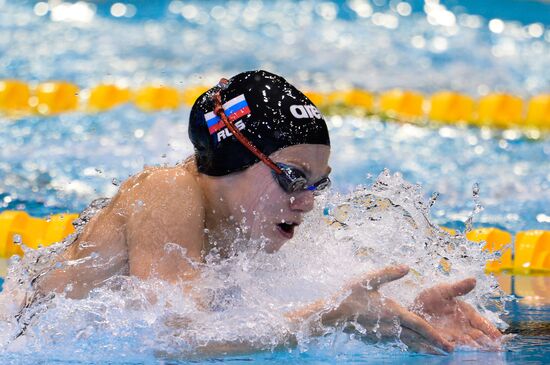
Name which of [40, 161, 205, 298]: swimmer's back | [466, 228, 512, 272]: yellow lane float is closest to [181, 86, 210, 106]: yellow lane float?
[466, 228, 512, 272]: yellow lane float

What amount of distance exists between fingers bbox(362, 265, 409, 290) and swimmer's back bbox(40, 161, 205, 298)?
1.48ft

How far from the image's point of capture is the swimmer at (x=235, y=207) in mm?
2219

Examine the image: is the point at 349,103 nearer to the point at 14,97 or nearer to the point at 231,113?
the point at 14,97

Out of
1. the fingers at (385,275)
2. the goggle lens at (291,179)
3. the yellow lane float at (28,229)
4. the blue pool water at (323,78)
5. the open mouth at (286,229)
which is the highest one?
the goggle lens at (291,179)

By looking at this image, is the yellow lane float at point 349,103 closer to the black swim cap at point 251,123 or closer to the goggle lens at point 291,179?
the black swim cap at point 251,123

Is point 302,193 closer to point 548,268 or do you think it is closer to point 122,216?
point 122,216

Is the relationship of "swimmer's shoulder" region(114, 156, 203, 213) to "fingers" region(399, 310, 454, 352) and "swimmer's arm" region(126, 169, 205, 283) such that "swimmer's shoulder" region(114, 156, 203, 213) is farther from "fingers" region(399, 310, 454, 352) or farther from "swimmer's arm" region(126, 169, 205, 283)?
"fingers" region(399, 310, 454, 352)

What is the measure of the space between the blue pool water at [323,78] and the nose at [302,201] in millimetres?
354

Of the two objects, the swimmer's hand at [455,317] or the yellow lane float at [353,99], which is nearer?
the swimmer's hand at [455,317]

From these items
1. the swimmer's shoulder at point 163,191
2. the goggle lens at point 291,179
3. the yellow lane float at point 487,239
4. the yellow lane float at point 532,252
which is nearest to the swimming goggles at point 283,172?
the goggle lens at point 291,179

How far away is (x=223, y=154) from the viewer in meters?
2.34

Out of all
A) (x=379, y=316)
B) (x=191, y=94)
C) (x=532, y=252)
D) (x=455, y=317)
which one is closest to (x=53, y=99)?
(x=191, y=94)

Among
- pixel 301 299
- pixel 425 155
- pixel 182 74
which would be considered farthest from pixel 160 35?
pixel 301 299

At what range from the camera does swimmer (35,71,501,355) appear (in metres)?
2.22
